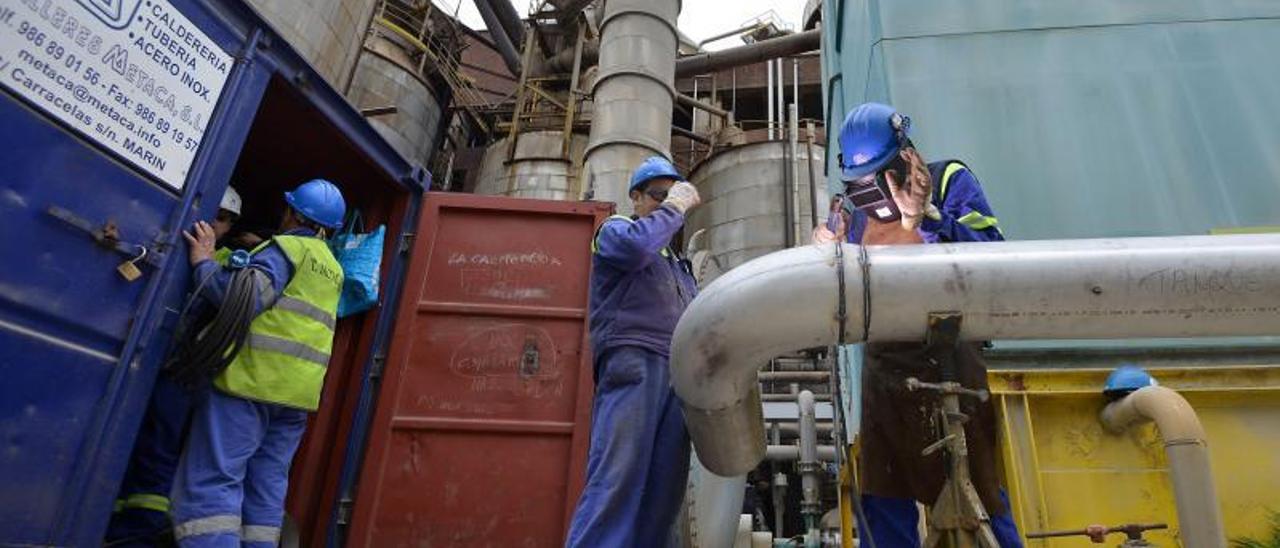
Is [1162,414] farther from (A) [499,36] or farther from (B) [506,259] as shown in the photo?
(A) [499,36]

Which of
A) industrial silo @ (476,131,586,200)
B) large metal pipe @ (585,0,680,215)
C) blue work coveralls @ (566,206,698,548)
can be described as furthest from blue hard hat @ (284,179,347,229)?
industrial silo @ (476,131,586,200)

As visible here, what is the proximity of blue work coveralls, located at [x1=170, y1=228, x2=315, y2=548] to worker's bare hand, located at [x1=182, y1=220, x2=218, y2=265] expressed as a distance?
3cm

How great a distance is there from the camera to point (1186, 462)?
81.0 inches

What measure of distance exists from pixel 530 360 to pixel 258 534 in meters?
1.44

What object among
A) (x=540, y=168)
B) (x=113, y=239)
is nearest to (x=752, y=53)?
(x=540, y=168)

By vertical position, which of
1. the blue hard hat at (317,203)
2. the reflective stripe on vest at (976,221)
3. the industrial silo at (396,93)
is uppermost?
the industrial silo at (396,93)

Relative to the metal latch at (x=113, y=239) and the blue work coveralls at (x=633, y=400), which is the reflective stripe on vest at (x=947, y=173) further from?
the metal latch at (x=113, y=239)

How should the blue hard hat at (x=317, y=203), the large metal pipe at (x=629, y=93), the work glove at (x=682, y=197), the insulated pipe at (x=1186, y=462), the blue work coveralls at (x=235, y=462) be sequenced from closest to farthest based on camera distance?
1. the insulated pipe at (x=1186, y=462)
2. the blue work coveralls at (x=235, y=462)
3. the work glove at (x=682, y=197)
4. the blue hard hat at (x=317, y=203)
5. the large metal pipe at (x=629, y=93)

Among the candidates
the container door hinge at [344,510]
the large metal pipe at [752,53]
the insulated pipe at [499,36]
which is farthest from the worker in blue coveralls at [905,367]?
the insulated pipe at [499,36]

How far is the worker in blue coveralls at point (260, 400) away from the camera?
2.43 metres

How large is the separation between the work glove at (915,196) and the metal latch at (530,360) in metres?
2.16

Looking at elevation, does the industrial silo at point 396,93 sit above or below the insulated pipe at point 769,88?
below

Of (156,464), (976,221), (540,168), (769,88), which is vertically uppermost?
(769,88)

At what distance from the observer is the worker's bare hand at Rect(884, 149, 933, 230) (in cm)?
196
